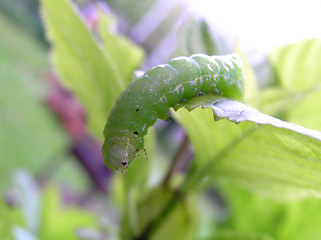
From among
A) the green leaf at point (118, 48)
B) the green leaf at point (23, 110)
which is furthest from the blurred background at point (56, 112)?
the green leaf at point (118, 48)

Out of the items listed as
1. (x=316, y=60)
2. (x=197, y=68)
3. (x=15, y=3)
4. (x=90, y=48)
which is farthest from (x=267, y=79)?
(x=15, y=3)

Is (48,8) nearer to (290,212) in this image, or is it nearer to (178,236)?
(178,236)

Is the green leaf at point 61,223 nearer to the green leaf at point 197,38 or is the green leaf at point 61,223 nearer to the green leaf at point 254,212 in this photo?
the green leaf at point 254,212

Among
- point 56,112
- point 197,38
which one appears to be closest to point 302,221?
point 197,38

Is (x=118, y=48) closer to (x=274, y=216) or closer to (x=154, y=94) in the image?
Answer: (x=154, y=94)

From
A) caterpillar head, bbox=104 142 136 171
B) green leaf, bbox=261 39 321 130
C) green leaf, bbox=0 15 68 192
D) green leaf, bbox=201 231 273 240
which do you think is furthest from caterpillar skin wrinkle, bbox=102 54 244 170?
green leaf, bbox=0 15 68 192
